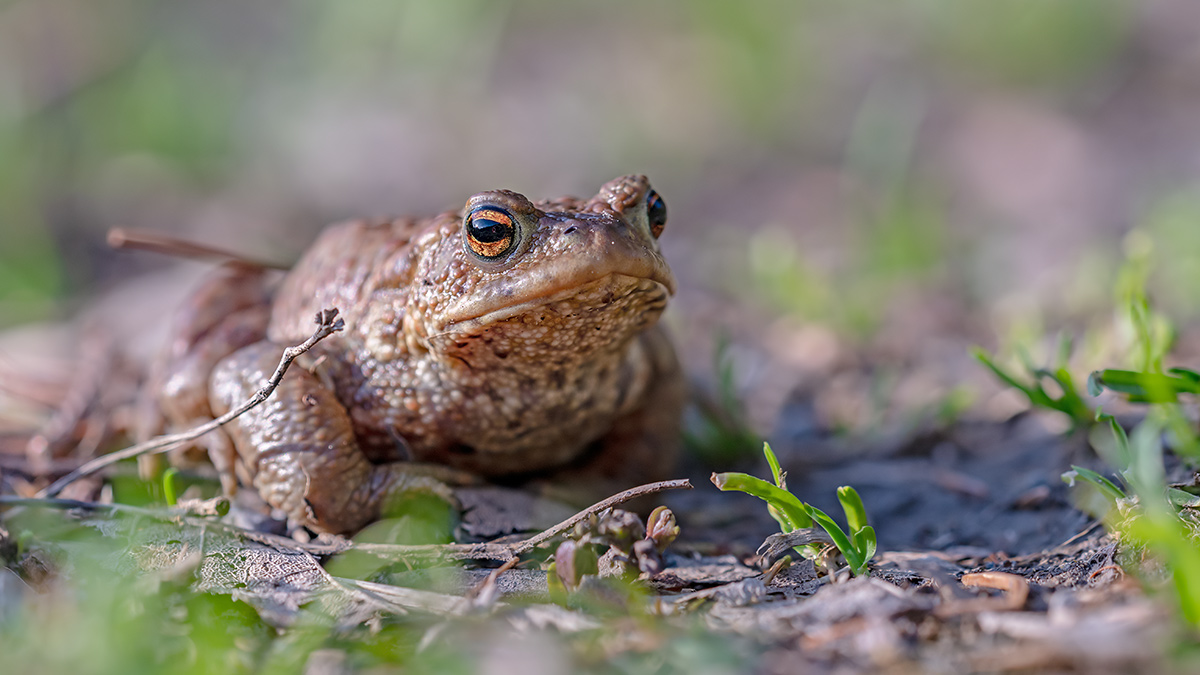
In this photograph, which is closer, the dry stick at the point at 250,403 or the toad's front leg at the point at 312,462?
the dry stick at the point at 250,403

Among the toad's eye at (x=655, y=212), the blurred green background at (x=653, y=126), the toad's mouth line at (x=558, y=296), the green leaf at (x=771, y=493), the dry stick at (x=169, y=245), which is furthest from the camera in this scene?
the blurred green background at (x=653, y=126)

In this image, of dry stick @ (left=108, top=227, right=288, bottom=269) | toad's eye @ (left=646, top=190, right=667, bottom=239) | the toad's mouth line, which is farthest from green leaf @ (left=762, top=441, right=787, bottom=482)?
dry stick @ (left=108, top=227, right=288, bottom=269)

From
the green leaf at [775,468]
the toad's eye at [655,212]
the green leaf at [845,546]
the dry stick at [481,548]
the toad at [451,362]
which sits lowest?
the green leaf at [845,546]

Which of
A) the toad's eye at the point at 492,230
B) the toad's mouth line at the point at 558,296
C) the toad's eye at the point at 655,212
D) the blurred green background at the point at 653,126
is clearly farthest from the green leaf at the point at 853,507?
the blurred green background at the point at 653,126

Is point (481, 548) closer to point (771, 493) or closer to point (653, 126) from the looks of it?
point (771, 493)

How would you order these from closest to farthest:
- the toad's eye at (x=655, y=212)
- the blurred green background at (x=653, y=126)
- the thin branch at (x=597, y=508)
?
1. the thin branch at (x=597, y=508)
2. the toad's eye at (x=655, y=212)
3. the blurred green background at (x=653, y=126)

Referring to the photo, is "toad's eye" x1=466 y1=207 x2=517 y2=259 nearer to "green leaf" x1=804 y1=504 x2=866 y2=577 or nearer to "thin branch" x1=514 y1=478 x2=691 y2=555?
"thin branch" x1=514 y1=478 x2=691 y2=555

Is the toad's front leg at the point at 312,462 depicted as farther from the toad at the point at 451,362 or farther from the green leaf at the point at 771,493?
the green leaf at the point at 771,493
